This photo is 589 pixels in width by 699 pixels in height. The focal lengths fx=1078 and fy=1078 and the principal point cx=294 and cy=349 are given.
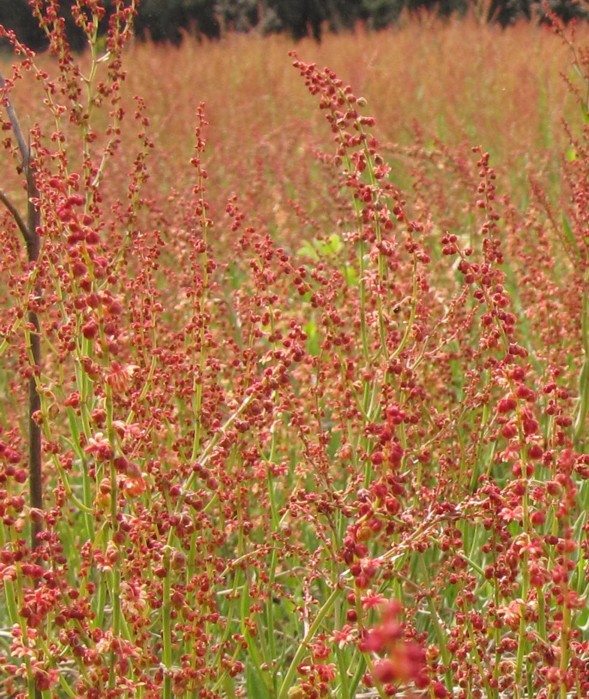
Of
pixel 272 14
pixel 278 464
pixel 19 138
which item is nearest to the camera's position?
pixel 19 138

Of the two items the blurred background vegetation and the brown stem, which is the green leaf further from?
the blurred background vegetation

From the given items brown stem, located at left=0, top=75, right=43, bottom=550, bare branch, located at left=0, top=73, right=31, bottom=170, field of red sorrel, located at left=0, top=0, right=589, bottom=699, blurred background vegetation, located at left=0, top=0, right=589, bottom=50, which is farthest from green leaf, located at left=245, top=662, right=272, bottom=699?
blurred background vegetation, located at left=0, top=0, right=589, bottom=50

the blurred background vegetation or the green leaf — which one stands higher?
the green leaf

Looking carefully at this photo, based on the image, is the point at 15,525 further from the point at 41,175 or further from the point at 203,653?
the point at 41,175

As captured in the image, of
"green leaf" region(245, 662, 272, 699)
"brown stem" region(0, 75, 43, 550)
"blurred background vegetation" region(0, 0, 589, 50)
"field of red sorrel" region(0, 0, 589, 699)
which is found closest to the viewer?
"field of red sorrel" region(0, 0, 589, 699)

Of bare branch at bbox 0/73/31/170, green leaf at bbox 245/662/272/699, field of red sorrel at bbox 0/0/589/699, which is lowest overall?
green leaf at bbox 245/662/272/699

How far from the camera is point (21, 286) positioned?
6.00 feet

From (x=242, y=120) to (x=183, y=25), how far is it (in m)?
14.6

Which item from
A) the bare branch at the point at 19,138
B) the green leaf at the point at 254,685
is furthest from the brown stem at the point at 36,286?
the green leaf at the point at 254,685

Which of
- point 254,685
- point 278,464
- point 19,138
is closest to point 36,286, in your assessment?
point 19,138

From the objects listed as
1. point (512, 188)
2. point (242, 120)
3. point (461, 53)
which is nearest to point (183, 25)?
point (461, 53)

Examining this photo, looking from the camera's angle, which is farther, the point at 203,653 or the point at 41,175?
the point at 41,175

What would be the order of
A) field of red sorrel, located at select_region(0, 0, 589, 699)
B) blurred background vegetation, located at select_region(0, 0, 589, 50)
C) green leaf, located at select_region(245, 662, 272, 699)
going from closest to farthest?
field of red sorrel, located at select_region(0, 0, 589, 699)
green leaf, located at select_region(245, 662, 272, 699)
blurred background vegetation, located at select_region(0, 0, 589, 50)

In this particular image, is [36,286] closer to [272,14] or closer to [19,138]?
[19,138]
